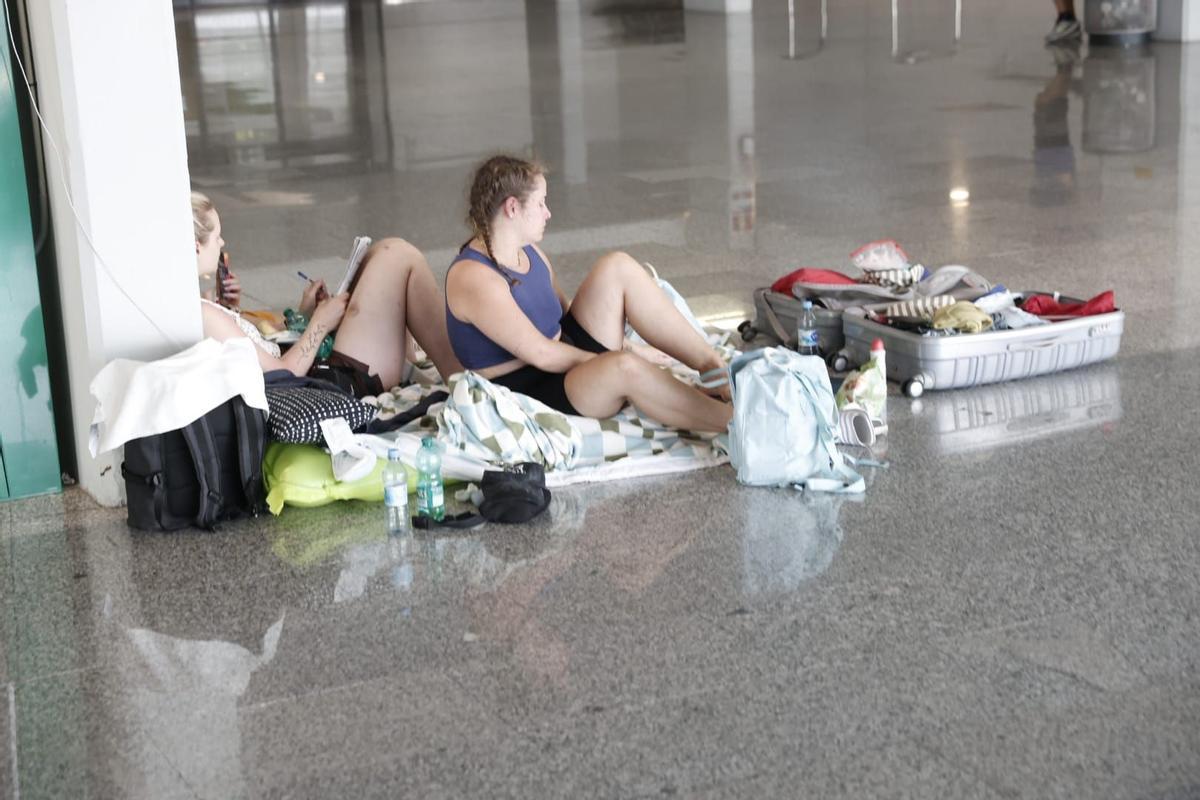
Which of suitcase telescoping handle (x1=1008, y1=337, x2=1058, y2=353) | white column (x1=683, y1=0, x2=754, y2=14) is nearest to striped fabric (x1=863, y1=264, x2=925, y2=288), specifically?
suitcase telescoping handle (x1=1008, y1=337, x2=1058, y2=353)

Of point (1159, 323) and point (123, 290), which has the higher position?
point (123, 290)

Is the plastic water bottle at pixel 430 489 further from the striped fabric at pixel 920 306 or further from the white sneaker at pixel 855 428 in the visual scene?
the striped fabric at pixel 920 306

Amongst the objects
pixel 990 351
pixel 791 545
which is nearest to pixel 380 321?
pixel 791 545

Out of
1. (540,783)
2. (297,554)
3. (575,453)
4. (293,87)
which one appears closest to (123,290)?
(297,554)

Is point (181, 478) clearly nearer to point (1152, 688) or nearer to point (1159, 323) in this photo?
point (1152, 688)

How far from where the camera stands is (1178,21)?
14727 mm

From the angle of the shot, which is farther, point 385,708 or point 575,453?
point 575,453

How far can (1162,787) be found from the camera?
9.05ft

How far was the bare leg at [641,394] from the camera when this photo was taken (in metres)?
4.57

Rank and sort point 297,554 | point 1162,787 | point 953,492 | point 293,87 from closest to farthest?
point 1162,787
point 297,554
point 953,492
point 293,87

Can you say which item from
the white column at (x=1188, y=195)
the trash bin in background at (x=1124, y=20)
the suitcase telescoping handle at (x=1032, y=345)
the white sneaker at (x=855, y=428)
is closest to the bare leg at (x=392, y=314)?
the white sneaker at (x=855, y=428)

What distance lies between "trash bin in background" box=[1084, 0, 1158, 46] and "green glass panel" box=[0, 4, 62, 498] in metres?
12.7

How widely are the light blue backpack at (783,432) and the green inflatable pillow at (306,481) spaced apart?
952mm

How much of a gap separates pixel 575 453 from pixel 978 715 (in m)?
1.76
